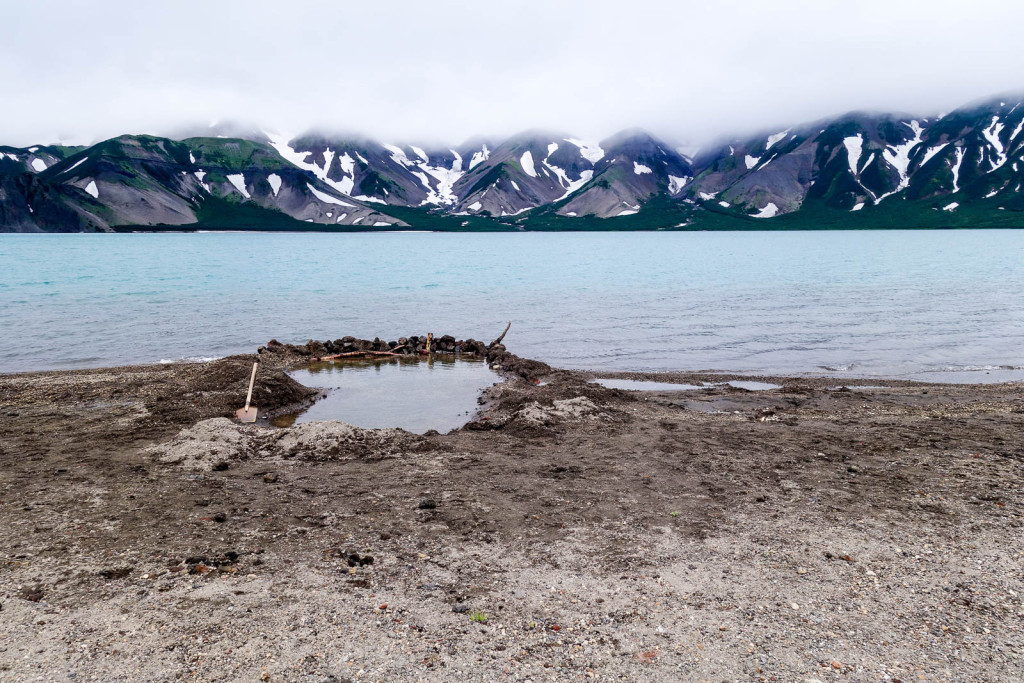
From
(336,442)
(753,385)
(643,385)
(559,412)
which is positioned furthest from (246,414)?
(753,385)

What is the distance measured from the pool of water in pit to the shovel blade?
701 millimetres

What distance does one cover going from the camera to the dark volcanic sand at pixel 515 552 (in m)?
6.26

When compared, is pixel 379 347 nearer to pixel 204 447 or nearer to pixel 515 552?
pixel 204 447

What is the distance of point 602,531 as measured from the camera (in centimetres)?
919

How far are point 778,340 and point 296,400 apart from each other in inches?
921

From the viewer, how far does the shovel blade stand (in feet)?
55.0

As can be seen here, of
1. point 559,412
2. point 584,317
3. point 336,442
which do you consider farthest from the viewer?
point 584,317

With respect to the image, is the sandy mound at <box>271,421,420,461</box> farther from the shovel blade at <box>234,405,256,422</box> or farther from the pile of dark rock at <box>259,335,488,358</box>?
the pile of dark rock at <box>259,335,488,358</box>

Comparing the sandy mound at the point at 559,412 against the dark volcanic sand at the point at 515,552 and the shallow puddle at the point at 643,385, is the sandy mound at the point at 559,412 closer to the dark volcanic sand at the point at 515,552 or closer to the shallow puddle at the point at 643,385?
the dark volcanic sand at the point at 515,552

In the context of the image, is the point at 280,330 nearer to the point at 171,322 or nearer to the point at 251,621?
the point at 171,322

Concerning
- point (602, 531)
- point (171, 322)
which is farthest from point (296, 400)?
point (171, 322)

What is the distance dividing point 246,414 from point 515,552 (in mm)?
10968

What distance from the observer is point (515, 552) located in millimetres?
8547

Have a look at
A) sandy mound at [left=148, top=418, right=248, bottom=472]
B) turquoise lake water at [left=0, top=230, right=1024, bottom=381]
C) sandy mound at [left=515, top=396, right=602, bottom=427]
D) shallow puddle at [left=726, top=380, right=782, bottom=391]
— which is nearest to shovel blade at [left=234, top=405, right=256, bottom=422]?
sandy mound at [left=148, top=418, right=248, bottom=472]
